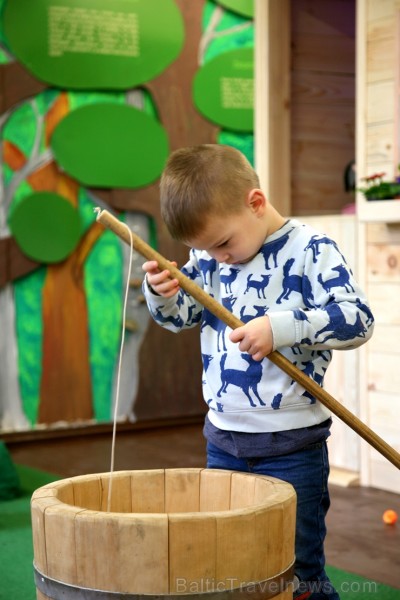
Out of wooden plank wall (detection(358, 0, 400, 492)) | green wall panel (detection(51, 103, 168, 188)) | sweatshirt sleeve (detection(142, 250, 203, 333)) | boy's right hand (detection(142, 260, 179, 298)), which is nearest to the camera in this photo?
boy's right hand (detection(142, 260, 179, 298))

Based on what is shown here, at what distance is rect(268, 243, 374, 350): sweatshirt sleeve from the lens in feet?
5.48

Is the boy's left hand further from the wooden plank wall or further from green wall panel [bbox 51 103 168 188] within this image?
green wall panel [bbox 51 103 168 188]

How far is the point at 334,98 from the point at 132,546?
348 centimetres

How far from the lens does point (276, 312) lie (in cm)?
170

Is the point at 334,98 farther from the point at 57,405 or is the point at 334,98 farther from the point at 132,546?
the point at 132,546

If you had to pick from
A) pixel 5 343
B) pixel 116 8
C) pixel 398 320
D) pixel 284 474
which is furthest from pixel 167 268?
pixel 116 8

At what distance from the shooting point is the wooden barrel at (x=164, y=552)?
54.7 inches

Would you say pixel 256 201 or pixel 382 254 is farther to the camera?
pixel 382 254

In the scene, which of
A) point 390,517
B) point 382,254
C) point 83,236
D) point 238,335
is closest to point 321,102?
point 382,254

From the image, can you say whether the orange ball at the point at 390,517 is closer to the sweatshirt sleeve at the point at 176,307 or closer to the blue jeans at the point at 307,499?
the blue jeans at the point at 307,499

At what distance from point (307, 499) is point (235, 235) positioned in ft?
1.72

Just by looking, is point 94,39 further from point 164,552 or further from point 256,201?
point 164,552

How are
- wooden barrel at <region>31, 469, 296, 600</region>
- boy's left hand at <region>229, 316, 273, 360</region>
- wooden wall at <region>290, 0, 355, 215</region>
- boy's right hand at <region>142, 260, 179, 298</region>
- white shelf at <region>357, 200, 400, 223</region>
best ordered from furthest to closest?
wooden wall at <region>290, 0, 355, 215</region>, white shelf at <region>357, 200, 400, 223</region>, boy's right hand at <region>142, 260, 179, 298</region>, boy's left hand at <region>229, 316, 273, 360</region>, wooden barrel at <region>31, 469, 296, 600</region>

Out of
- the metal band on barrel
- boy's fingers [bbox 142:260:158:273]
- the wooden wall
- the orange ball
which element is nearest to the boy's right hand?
boy's fingers [bbox 142:260:158:273]
